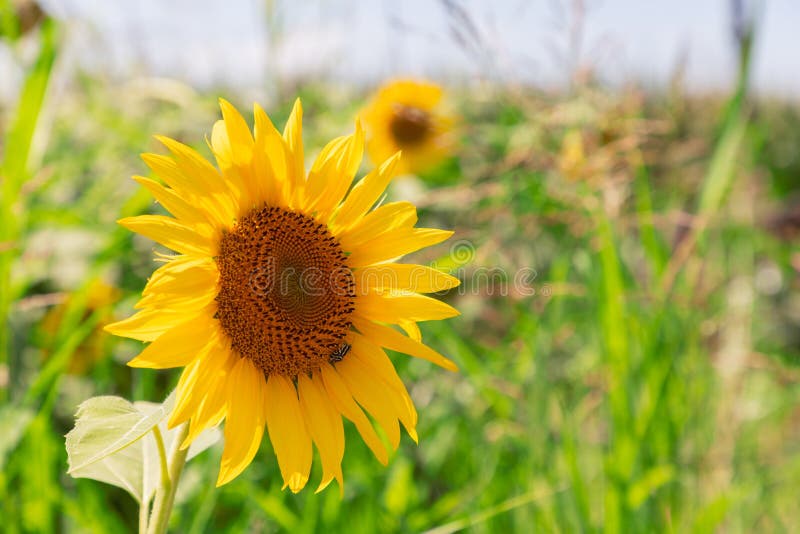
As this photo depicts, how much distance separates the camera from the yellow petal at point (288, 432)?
103 cm

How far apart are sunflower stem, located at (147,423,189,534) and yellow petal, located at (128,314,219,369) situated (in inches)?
3.4

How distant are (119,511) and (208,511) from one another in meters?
0.63

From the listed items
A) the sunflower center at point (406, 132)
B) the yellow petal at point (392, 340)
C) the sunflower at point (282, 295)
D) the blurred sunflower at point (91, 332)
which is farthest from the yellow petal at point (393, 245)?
the sunflower center at point (406, 132)

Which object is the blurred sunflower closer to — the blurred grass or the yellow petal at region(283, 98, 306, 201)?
the blurred grass

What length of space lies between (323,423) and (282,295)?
207 mm

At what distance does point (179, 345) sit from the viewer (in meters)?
0.94

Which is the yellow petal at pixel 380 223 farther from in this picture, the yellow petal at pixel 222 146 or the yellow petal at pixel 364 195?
the yellow petal at pixel 222 146

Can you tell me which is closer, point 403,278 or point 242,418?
point 242,418

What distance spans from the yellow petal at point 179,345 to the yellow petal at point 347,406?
0.72ft

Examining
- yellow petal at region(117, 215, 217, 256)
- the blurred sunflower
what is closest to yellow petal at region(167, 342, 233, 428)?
yellow petal at region(117, 215, 217, 256)

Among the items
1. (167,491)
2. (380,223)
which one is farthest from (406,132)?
(167,491)

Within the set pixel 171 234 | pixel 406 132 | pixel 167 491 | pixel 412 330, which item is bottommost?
pixel 167 491

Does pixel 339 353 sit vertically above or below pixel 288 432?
above

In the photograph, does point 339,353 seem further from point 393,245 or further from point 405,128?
point 405,128
